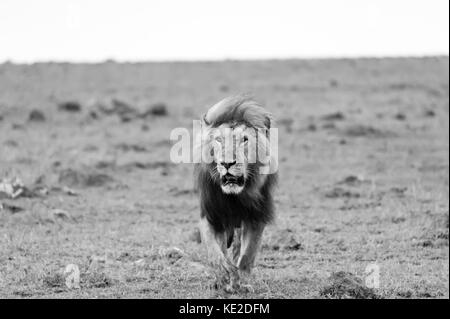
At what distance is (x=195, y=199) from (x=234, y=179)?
5575 millimetres

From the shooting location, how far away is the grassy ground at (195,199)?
22.6 ft

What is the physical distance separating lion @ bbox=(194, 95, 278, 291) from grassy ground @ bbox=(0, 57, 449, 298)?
0.37 m

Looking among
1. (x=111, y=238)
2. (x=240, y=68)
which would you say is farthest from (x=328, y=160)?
(x=240, y=68)

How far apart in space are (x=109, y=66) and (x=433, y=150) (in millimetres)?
24443

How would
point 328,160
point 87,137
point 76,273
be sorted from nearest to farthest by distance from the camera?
point 76,273, point 328,160, point 87,137

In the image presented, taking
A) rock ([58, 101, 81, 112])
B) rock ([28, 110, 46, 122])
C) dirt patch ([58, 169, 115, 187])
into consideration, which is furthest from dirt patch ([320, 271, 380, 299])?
rock ([58, 101, 81, 112])

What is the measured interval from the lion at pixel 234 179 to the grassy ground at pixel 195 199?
1.20 feet

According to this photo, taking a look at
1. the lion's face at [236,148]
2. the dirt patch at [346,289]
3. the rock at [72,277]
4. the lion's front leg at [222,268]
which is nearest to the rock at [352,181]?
the lion's face at [236,148]

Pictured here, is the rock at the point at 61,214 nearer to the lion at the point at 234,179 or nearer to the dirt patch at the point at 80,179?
the dirt patch at the point at 80,179

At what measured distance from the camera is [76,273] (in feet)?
21.1

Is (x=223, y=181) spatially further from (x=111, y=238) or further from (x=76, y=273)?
(x=111, y=238)

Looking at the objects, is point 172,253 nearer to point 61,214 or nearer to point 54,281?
point 54,281

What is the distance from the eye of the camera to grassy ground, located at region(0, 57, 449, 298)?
22.6 ft

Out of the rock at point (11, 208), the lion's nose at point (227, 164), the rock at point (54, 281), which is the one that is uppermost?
the rock at point (11, 208)
